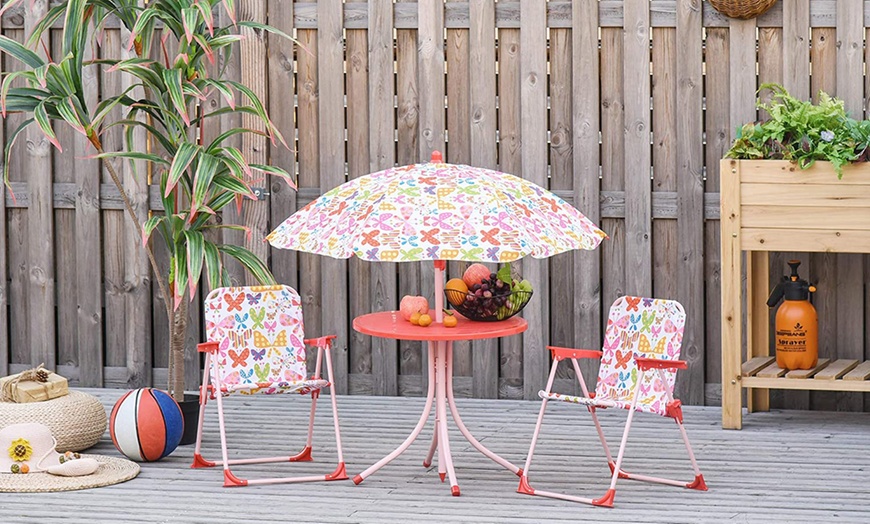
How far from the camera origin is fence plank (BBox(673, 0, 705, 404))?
642 centimetres

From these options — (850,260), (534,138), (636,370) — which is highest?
(534,138)

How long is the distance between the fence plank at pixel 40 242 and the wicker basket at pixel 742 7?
375cm

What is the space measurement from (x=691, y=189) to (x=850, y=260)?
2.88ft

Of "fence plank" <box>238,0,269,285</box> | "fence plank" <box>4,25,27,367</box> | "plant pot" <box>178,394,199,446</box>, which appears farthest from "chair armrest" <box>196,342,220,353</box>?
"fence plank" <box>4,25,27,367</box>

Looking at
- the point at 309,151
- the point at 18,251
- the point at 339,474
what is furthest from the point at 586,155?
the point at 18,251

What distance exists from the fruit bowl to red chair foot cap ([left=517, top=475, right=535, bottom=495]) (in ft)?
2.23

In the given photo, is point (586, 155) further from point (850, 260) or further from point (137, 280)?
point (137, 280)

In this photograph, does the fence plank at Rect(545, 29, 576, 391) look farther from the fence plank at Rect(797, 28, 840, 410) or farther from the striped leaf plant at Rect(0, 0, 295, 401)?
the striped leaf plant at Rect(0, 0, 295, 401)

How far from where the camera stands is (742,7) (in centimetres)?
624

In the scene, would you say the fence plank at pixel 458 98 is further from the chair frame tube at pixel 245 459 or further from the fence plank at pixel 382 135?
the chair frame tube at pixel 245 459

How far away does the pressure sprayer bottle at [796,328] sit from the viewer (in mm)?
6039

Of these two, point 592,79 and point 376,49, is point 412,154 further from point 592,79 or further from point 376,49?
point 592,79

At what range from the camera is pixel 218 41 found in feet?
18.6

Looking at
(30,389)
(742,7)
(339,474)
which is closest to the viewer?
(339,474)
